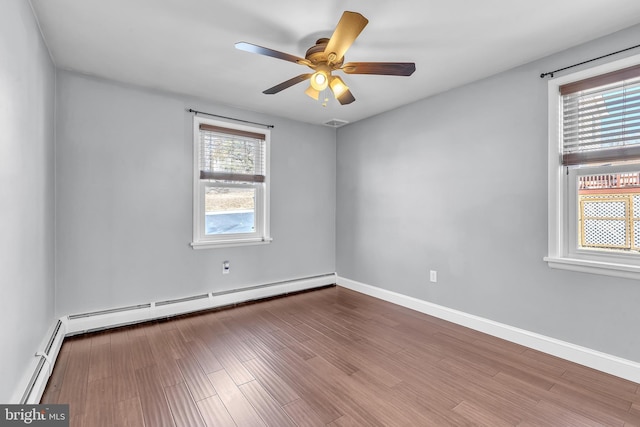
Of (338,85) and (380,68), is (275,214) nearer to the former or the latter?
(338,85)

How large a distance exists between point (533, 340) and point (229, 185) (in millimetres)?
3553

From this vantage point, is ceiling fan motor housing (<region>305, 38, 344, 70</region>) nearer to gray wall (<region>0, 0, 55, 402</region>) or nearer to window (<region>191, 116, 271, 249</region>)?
gray wall (<region>0, 0, 55, 402</region>)

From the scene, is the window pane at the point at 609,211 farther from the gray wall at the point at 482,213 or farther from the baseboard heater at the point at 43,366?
the baseboard heater at the point at 43,366

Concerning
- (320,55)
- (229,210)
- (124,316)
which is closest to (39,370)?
(124,316)

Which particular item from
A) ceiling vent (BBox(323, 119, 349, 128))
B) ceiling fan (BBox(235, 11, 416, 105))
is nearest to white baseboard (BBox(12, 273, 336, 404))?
ceiling vent (BBox(323, 119, 349, 128))

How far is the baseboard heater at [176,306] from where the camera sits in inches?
111

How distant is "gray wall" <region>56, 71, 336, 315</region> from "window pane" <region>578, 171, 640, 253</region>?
3334mm

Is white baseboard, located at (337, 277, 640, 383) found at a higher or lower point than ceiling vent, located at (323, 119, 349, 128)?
lower

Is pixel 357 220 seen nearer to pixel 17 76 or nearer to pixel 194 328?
pixel 194 328

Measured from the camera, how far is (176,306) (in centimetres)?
328

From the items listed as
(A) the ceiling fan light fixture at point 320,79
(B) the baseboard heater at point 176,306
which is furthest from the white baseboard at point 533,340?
(A) the ceiling fan light fixture at point 320,79

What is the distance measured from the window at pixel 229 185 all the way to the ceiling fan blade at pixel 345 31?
2096mm

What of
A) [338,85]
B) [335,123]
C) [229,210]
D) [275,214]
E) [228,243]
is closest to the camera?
[338,85]

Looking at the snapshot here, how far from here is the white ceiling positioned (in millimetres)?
1898
